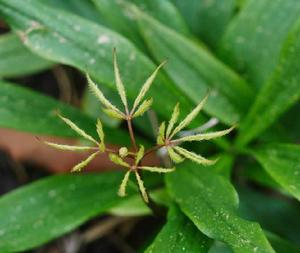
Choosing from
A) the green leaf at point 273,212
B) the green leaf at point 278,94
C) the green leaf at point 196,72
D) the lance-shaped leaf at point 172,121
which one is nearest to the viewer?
the lance-shaped leaf at point 172,121

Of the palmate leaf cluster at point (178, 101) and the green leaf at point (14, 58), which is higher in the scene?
the palmate leaf cluster at point (178, 101)

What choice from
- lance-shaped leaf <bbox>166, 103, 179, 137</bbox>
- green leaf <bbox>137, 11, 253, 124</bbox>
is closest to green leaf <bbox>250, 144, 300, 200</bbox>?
green leaf <bbox>137, 11, 253, 124</bbox>

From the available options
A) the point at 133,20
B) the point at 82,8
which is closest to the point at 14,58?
the point at 82,8

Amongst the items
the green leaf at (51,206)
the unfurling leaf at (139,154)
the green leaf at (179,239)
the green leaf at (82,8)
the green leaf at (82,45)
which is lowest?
the green leaf at (51,206)

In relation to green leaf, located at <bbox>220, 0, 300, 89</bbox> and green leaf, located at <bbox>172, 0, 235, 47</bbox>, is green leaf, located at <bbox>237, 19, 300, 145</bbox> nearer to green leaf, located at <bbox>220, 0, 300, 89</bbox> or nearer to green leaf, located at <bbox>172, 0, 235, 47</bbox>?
green leaf, located at <bbox>220, 0, 300, 89</bbox>

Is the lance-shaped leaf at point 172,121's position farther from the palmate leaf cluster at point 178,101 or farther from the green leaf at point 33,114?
the green leaf at point 33,114

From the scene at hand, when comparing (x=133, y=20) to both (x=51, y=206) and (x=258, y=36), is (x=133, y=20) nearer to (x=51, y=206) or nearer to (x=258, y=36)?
(x=258, y=36)

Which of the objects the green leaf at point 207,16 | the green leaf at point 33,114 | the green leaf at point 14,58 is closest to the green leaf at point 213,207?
the green leaf at point 33,114
